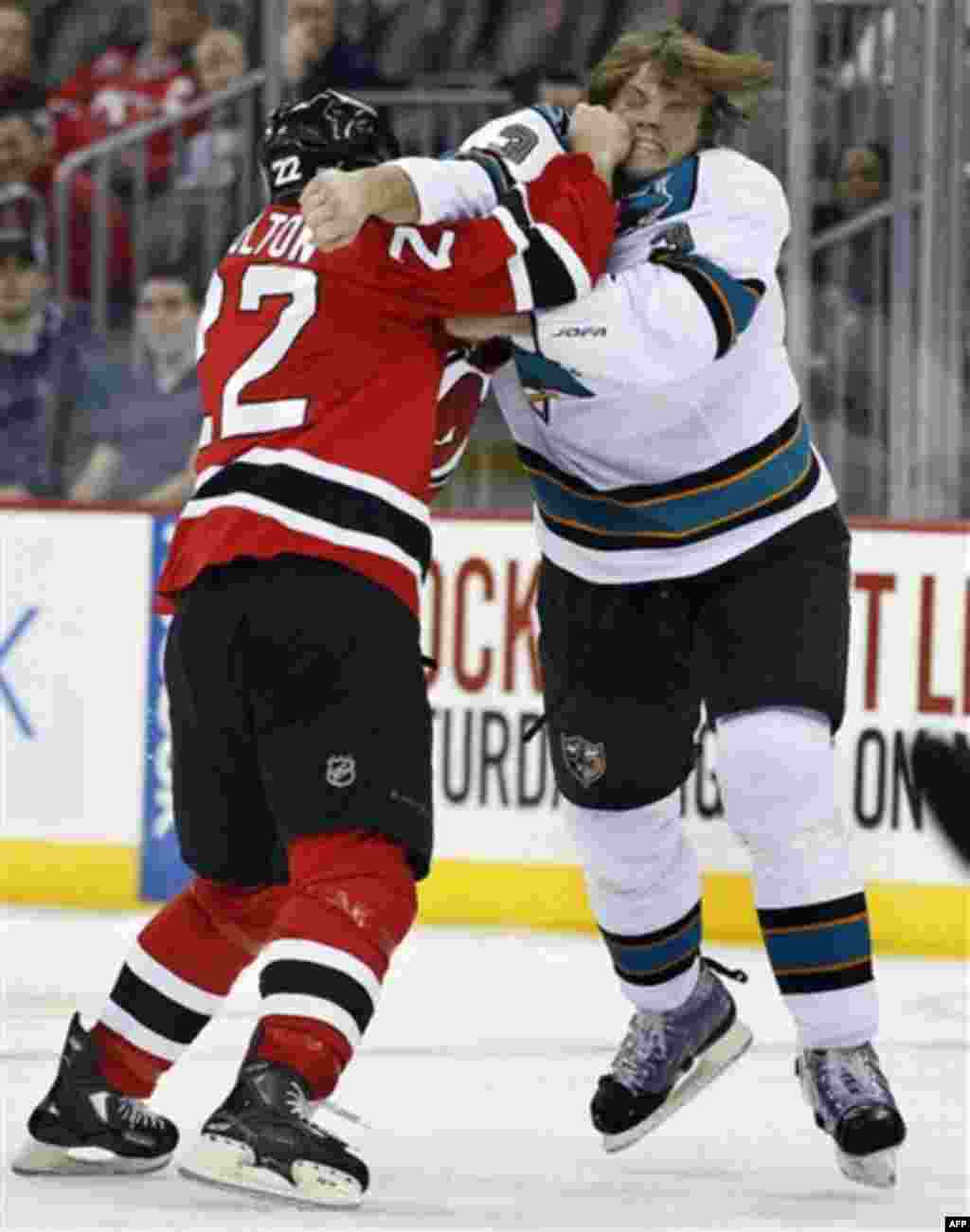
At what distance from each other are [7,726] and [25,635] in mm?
181

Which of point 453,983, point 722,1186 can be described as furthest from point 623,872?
point 453,983

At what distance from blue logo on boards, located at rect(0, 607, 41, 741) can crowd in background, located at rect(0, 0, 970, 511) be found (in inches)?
24.3

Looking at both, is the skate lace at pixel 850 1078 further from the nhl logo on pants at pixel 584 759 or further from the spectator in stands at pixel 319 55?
the spectator in stands at pixel 319 55

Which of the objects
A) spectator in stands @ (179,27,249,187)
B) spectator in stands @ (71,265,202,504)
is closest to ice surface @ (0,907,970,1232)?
spectator in stands @ (71,265,202,504)

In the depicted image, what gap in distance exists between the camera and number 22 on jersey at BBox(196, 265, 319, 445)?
343 centimetres

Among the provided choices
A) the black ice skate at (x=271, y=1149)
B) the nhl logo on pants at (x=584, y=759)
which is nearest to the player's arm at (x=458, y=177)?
the nhl logo on pants at (x=584, y=759)

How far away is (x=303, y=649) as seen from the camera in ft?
11.1

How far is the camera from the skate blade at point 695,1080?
383 centimetres

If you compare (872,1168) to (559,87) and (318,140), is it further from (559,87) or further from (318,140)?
(559,87)

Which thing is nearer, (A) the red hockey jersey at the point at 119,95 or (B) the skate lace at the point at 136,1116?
(B) the skate lace at the point at 136,1116

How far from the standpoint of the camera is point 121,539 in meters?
6.23

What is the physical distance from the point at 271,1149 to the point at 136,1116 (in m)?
0.34

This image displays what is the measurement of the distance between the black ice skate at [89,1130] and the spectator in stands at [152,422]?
3.42 metres

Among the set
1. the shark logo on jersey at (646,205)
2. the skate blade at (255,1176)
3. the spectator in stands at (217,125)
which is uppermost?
the shark logo on jersey at (646,205)
